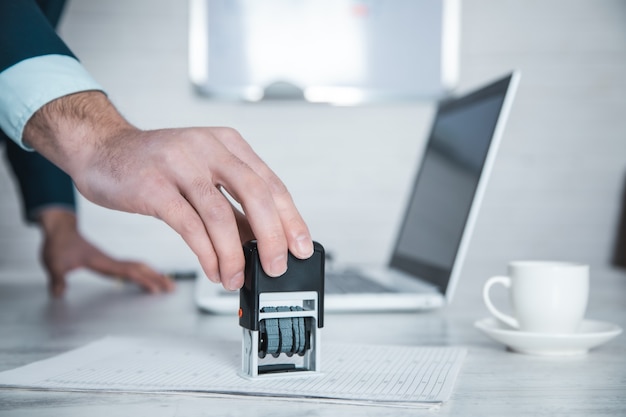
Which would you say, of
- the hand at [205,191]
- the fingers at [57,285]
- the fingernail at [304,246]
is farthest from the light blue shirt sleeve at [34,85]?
the fingers at [57,285]

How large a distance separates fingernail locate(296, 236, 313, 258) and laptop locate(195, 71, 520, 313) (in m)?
0.49

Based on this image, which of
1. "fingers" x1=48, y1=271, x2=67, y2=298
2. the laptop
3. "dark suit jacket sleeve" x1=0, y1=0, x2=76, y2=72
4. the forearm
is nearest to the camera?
the forearm

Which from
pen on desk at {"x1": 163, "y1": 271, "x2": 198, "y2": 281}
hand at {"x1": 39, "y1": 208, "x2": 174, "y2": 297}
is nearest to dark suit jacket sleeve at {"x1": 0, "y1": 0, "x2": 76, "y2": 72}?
hand at {"x1": 39, "y1": 208, "x2": 174, "y2": 297}

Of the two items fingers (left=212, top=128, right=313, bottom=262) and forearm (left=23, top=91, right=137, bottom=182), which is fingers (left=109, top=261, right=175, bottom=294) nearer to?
forearm (left=23, top=91, right=137, bottom=182)

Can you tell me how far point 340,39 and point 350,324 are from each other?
1.79 m

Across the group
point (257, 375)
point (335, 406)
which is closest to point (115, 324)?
point (257, 375)

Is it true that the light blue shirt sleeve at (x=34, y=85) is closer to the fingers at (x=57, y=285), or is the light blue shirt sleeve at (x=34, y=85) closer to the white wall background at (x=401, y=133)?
the fingers at (x=57, y=285)

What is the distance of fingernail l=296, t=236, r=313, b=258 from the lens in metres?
0.66

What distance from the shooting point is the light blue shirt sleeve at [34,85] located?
807mm

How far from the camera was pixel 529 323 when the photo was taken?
85cm

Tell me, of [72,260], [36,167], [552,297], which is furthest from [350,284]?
[36,167]

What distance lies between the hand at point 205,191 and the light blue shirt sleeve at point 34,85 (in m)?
0.11

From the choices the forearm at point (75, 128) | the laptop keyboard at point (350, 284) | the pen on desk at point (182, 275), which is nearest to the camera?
the forearm at point (75, 128)

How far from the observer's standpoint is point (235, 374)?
0.69 metres
